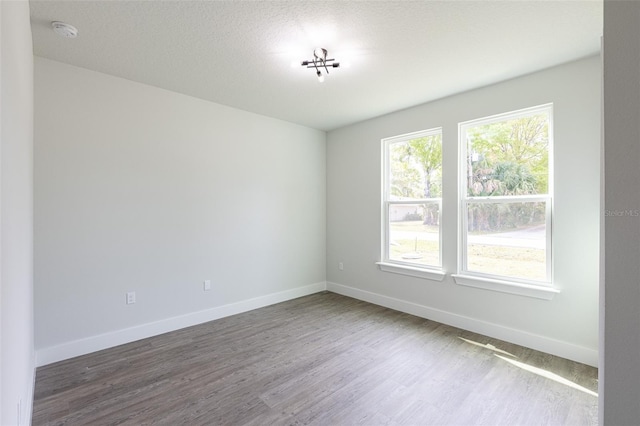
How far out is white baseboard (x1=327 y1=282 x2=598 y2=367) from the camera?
8.52 feet

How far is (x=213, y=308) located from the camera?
3.65 meters

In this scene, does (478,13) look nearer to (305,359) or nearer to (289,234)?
(305,359)

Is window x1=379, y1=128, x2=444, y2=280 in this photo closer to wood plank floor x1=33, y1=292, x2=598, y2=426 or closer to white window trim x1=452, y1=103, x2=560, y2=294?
white window trim x1=452, y1=103, x2=560, y2=294

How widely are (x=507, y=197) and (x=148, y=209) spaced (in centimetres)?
378

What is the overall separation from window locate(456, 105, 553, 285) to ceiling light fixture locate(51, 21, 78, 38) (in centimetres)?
365

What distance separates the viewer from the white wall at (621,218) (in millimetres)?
853

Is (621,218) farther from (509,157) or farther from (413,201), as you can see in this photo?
(413,201)

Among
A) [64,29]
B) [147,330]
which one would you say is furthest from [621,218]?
[147,330]

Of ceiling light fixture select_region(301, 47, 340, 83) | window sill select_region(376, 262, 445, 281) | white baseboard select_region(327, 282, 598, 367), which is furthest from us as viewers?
window sill select_region(376, 262, 445, 281)

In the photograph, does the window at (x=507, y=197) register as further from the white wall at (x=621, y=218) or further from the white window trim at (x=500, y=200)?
the white wall at (x=621, y=218)

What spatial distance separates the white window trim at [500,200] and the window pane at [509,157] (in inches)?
1.9

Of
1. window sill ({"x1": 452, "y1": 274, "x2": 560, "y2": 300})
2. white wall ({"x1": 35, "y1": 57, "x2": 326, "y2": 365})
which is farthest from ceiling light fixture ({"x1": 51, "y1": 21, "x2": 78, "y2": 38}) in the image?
window sill ({"x1": 452, "y1": 274, "x2": 560, "y2": 300})

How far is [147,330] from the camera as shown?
3123 millimetres

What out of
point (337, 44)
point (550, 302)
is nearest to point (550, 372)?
point (550, 302)
